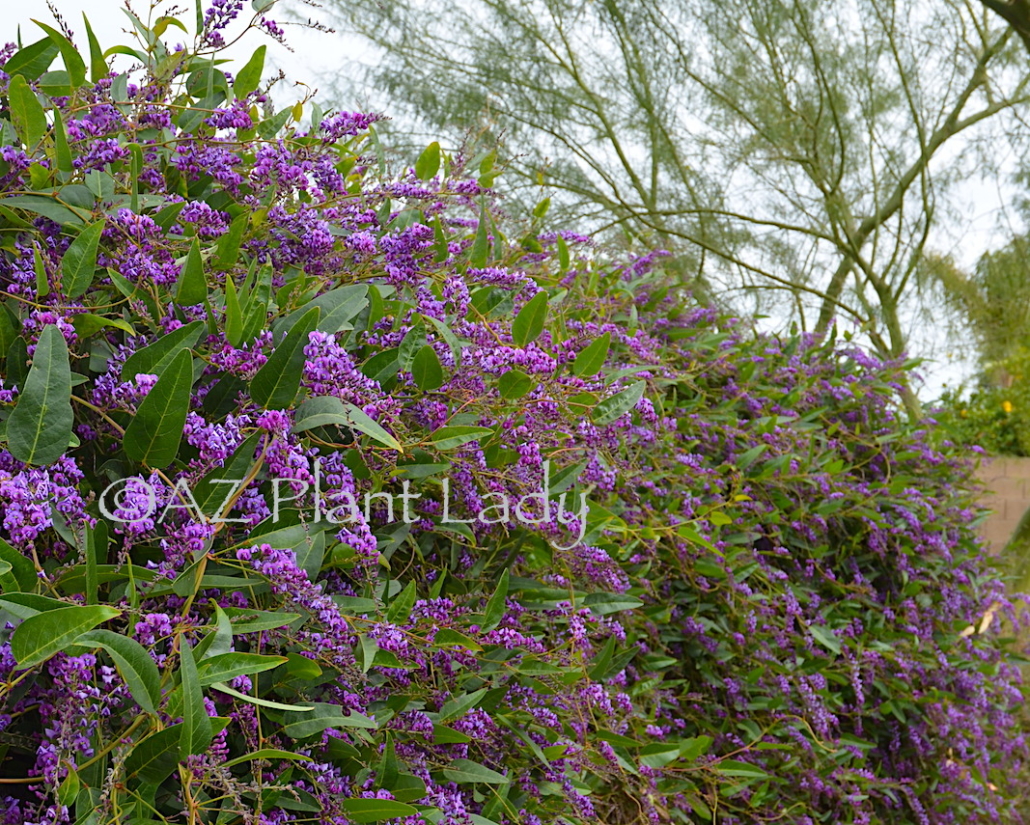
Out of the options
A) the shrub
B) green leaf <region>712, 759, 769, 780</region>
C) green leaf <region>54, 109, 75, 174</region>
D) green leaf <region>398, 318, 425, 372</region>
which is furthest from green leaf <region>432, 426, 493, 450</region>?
green leaf <region>712, 759, 769, 780</region>

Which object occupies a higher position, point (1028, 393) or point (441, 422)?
point (1028, 393)

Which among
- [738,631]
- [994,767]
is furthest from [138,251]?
[994,767]

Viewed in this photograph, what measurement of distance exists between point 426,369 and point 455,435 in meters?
0.10

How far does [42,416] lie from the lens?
88 centimetres

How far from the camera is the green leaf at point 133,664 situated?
0.75 metres

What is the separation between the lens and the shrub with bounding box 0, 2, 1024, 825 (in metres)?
0.85

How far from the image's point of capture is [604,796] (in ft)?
5.51

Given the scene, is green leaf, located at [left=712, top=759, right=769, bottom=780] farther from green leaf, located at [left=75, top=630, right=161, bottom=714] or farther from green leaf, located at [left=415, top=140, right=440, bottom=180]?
green leaf, located at [left=75, top=630, right=161, bottom=714]

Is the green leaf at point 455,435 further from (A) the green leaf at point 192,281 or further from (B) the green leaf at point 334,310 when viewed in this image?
(A) the green leaf at point 192,281

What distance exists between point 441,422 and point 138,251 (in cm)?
41

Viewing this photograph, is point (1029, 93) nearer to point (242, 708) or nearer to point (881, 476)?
point (881, 476)

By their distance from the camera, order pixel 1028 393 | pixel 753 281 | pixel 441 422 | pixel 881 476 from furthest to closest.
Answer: pixel 1028 393 → pixel 753 281 → pixel 881 476 → pixel 441 422

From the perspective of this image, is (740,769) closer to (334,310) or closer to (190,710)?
(334,310)

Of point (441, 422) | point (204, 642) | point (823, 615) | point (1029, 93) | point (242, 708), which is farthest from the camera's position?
point (1029, 93)
